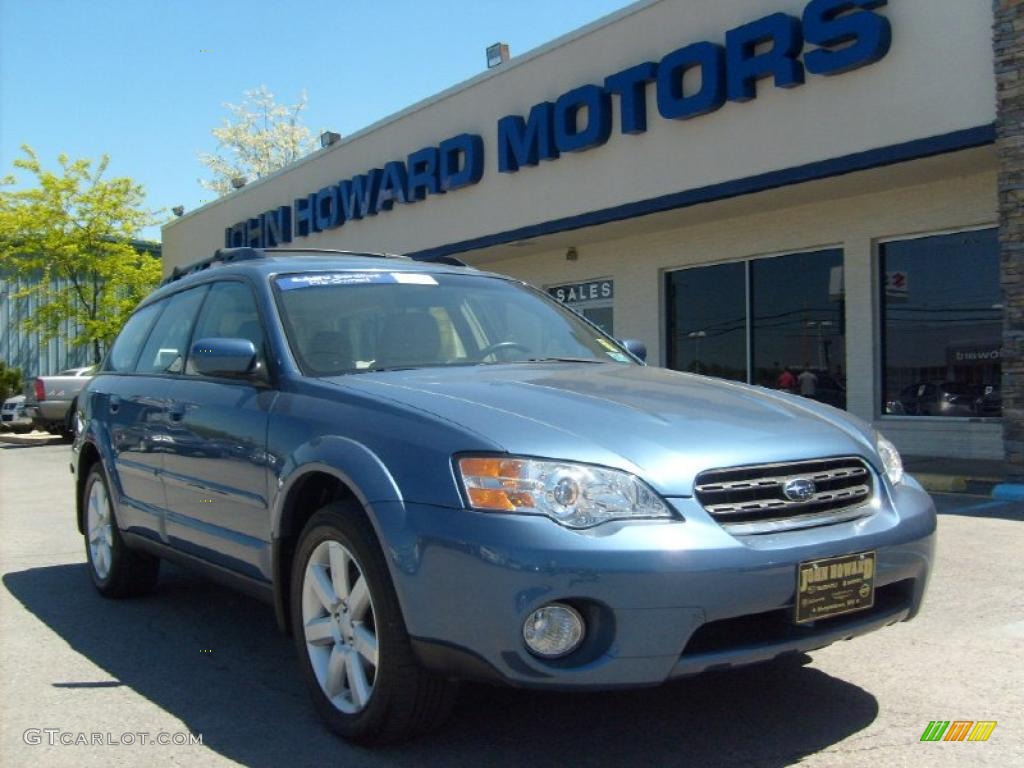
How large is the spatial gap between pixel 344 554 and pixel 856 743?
1772 millimetres

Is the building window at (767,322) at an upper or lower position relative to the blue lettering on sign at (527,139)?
lower

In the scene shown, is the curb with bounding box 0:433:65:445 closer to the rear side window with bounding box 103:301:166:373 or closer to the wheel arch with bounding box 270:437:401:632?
the rear side window with bounding box 103:301:166:373

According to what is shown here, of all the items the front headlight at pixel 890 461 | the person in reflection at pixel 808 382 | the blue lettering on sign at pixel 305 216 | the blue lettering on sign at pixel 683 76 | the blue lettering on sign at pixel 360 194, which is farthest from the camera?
the blue lettering on sign at pixel 305 216

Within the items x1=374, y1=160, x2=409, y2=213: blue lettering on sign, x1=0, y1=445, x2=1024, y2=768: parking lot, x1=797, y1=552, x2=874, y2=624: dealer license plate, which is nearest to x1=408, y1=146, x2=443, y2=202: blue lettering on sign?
x1=374, y1=160, x2=409, y2=213: blue lettering on sign

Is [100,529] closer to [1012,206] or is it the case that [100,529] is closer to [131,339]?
[131,339]

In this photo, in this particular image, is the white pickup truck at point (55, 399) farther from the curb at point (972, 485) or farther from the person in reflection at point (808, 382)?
the curb at point (972, 485)

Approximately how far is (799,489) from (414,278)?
7.08ft

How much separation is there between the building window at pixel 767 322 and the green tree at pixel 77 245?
19894 mm

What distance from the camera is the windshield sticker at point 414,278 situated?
471cm

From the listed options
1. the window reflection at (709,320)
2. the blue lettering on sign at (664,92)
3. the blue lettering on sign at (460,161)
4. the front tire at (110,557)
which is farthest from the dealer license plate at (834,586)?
the blue lettering on sign at (460,161)

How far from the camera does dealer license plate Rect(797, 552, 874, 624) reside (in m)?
3.12

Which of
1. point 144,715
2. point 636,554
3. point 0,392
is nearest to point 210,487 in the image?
point 144,715

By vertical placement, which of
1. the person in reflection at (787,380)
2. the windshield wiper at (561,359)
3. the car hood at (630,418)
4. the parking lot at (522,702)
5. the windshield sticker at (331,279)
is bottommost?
the parking lot at (522,702)

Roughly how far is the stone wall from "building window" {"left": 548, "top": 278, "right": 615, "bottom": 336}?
7725 millimetres
